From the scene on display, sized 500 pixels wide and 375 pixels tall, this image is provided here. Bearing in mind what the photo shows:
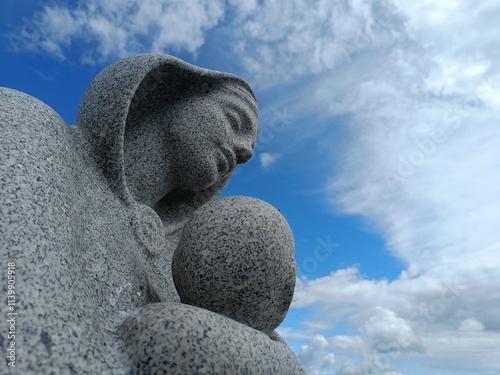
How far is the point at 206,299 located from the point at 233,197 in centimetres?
77

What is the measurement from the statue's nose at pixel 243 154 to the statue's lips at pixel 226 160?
3.9 inches

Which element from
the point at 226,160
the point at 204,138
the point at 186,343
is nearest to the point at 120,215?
the point at 204,138

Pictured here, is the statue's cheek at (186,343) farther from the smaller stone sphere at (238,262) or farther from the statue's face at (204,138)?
the statue's face at (204,138)

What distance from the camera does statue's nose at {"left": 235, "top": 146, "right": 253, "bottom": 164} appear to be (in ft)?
15.8

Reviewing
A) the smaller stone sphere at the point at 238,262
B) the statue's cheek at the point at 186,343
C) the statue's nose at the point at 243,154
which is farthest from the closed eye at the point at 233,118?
the statue's cheek at the point at 186,343

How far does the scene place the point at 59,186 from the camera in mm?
2916

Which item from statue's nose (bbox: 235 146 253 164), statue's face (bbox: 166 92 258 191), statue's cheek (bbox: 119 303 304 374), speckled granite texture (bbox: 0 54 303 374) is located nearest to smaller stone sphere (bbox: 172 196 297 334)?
speckled granite texture (bbox: 0 54 303 374)

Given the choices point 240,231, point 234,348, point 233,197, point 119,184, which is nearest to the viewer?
point 234,348

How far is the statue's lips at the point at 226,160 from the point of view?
15.1 feet

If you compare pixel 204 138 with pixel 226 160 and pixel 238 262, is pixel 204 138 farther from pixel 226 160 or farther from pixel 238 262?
pixel 238 262

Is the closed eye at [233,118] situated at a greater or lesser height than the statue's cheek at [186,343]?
greater

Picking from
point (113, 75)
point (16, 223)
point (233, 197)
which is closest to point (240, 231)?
point (233, 197)

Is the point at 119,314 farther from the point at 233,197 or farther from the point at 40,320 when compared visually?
the point at 233,197

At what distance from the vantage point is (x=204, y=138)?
4449 millimetres
